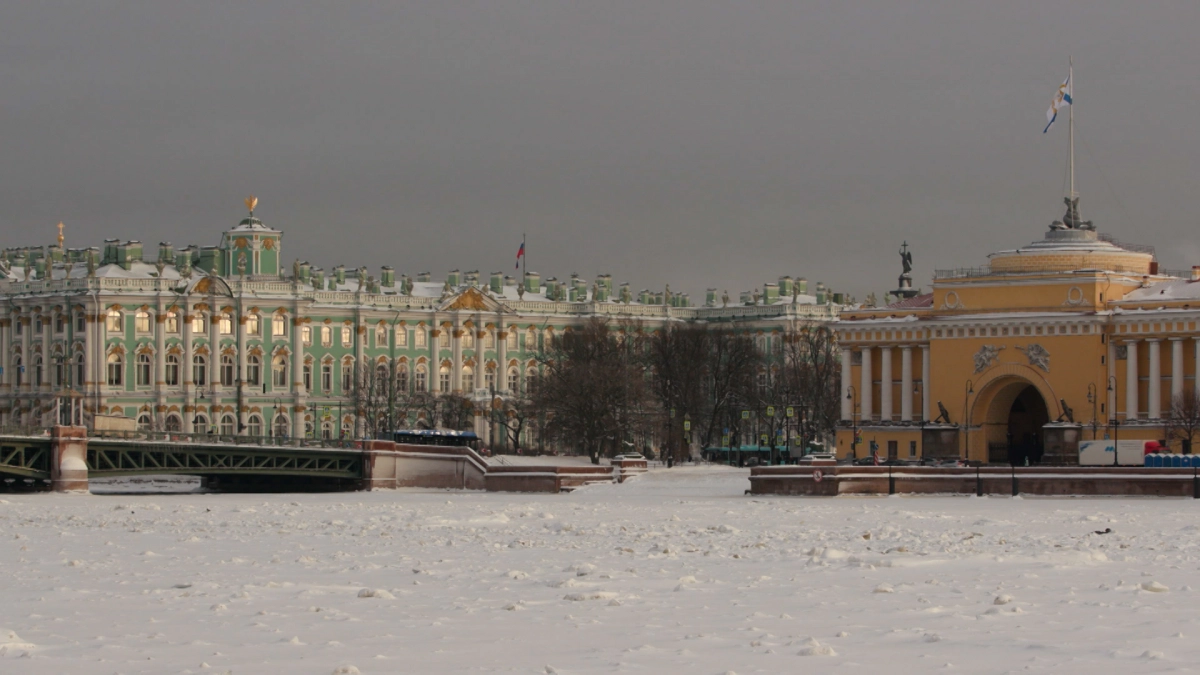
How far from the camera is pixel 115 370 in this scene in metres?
103

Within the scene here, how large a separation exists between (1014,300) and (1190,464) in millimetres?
19861

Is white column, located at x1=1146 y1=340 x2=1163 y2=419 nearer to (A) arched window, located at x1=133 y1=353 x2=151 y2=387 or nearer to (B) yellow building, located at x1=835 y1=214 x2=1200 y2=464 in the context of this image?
(B) yellow building, located at x1=835 y1=214 x2=1200 y2=464

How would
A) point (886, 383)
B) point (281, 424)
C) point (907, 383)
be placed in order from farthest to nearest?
point (281, 424)
point (886, 383)
point (907, 383)

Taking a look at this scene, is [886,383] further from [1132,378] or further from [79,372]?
[79,372]

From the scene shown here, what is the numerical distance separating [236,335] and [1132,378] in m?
46.3

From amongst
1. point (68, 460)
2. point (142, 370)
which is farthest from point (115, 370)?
point (68, 460)

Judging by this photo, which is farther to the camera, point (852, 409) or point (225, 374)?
point (225, 374)

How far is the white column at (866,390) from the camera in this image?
277ft

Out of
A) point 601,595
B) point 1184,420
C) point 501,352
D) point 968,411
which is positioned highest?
point 501,352

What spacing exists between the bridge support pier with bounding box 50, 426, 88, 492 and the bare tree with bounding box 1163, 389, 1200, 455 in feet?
113

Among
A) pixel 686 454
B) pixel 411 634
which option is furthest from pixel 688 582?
pixel 686 454

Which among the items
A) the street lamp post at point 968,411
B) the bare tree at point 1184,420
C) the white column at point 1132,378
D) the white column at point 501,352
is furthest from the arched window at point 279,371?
the bare tree at point 1184,420

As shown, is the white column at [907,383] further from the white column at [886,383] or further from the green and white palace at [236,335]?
the green and white palace at [236,335]

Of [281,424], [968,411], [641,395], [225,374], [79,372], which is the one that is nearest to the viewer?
[968,411]
